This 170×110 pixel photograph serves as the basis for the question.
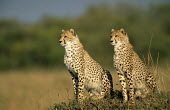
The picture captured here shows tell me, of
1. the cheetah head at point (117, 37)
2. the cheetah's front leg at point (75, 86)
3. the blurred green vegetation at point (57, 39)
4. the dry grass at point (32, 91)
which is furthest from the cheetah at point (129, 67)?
the blurred green vegetation at point (57, 39)

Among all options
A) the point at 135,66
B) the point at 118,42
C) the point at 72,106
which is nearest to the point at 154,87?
the point at 135,66

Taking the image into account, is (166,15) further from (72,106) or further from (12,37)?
(72,106)

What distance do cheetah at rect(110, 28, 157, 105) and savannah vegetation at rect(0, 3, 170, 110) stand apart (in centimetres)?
19

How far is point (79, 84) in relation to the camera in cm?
601

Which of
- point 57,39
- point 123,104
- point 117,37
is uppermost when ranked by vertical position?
point 57,39

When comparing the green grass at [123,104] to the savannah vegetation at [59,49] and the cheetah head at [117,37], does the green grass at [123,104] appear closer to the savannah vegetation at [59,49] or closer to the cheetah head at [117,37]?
the savannah vegetation at [59,49]

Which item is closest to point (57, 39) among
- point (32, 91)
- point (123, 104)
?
point (32, 91)

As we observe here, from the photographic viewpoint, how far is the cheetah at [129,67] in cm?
560

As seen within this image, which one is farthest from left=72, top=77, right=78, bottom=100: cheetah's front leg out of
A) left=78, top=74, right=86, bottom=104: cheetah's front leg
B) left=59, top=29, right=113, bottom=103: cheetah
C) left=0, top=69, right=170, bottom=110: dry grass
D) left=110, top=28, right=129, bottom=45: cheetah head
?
left=110, top=28, right=129, bottom=45: cheetah head

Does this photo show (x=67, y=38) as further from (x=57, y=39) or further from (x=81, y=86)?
(x=57, y=39)

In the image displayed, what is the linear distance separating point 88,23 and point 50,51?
6.69 meters

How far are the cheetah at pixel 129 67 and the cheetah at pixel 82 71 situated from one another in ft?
1.92

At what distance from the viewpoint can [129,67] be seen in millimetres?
5570

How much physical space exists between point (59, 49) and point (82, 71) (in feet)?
58.9
